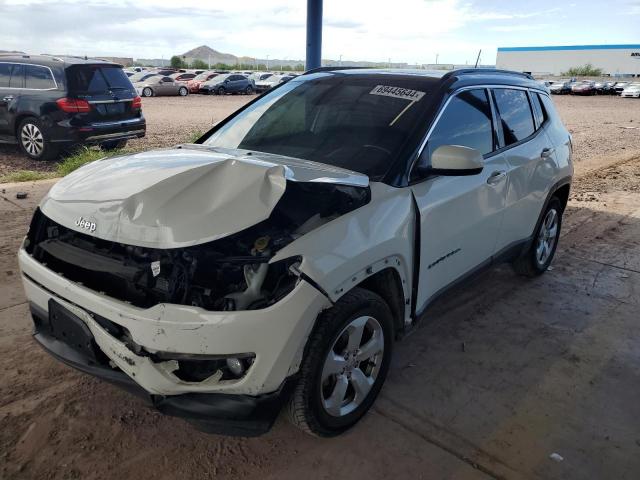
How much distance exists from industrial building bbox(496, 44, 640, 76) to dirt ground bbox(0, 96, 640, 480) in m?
89.3

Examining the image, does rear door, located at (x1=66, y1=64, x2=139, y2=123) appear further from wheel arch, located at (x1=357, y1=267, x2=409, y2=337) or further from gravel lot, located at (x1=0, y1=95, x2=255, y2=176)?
wheel arch, located at (x1=357, y1=267, x2=409, y2=337)

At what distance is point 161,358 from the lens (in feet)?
7.18

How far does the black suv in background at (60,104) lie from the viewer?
892 cm

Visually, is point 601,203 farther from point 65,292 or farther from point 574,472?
point 65,292

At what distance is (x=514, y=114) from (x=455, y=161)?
154cm

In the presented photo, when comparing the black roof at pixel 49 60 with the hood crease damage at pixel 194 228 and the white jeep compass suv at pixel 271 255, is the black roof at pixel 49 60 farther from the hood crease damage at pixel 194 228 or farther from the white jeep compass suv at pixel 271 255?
the hood crease damage at pixel 194 228

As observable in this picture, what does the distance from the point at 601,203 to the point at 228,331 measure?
7188 millimetres

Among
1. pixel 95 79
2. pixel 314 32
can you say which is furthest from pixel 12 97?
pixel 314 32

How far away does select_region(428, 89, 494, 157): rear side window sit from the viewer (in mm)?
3178

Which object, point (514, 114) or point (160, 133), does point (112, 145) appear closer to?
point (160, 133)

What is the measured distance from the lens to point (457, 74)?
3449 millimetres

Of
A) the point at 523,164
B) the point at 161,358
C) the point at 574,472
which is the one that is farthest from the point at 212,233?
the point at 523,164

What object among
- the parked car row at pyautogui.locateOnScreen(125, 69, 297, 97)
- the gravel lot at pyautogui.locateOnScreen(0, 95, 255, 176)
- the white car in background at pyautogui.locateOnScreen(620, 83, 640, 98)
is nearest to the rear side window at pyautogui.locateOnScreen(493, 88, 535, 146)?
the gravel lot at pyautogui.locateOnScreen(0, 95, 255, 176)

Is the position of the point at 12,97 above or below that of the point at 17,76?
below
